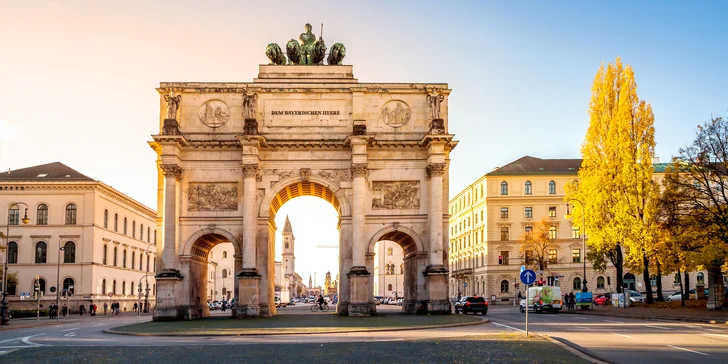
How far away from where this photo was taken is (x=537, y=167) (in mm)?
93438

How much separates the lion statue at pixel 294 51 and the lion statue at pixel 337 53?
1969 mm

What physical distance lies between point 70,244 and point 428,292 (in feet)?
134

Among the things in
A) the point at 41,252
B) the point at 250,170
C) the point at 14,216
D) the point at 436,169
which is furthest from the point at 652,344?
the point at 14,216

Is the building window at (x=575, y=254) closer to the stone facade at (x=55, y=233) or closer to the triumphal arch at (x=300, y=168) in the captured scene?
the triumphal arch at (x=300, y=168)

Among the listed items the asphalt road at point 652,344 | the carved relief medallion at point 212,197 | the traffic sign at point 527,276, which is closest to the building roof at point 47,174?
the carved relief medallion at point 212,197

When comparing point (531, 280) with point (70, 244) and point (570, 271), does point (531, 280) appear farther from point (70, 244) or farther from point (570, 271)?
point (570, 271)

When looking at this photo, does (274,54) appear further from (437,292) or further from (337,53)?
(437,292)

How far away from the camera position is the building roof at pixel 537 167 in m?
91.2

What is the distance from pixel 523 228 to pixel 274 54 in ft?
172

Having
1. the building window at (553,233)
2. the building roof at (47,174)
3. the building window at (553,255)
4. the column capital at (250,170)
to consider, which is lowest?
the building window at (553,255)

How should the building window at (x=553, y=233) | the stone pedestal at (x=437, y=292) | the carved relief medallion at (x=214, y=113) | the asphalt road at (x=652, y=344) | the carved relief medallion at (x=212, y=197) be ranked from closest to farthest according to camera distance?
1. the asphalt road at (x=652, y=344)
2. the stone pedestal at (x=437, y=292)
3. the carved relief medallion at (x=212, y=197)
4. the carved relief medallion at (x=214, y=113)
5. the building window at (x=553, y=233)

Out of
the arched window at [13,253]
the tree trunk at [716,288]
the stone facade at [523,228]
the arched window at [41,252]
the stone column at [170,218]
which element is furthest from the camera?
the stone facade at [523,228]

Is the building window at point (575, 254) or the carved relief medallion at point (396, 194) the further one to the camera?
the building window at point (575, 254)

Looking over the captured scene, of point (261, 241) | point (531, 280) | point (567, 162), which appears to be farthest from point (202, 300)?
point (567, 162)
